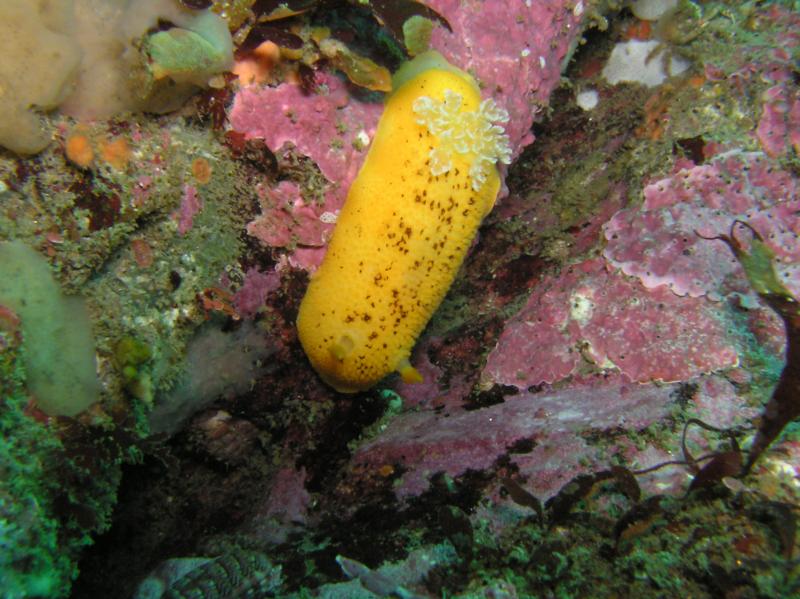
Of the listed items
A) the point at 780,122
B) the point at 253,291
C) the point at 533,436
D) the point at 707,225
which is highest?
the point at 780,122

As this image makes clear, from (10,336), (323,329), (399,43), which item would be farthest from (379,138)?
(10,336)

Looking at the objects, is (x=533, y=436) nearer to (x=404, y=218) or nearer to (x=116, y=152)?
(x=404, y=218)

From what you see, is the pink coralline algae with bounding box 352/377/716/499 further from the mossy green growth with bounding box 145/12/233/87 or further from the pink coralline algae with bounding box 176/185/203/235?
the mossy green growth with bounding box 145/12/233/87

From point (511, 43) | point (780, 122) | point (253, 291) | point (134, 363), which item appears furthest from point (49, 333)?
point (780, 122)

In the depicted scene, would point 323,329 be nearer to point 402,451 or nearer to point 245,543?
point 402,451

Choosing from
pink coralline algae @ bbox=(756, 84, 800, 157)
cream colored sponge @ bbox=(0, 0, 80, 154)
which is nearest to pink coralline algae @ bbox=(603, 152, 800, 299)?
pink coralline algae @ bbox=(756, 84, 800, 157)

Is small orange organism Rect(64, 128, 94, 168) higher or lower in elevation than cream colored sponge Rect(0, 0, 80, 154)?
lower
